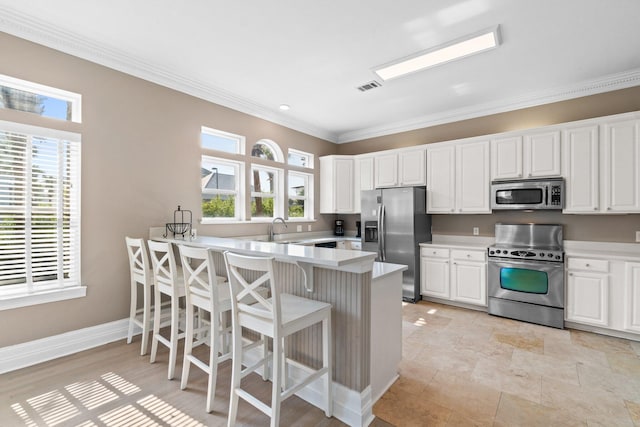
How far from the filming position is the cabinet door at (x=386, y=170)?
5.11m

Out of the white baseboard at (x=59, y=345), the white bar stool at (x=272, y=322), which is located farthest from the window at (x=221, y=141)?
the white bar stool at (x=272, y=322)

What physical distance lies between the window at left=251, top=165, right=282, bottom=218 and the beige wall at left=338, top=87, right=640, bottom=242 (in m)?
2.41

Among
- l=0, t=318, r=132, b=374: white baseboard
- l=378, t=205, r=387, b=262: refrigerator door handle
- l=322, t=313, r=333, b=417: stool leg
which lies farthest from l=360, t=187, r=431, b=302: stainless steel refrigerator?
l=0, t=318, r=132, b=374: white baseboard

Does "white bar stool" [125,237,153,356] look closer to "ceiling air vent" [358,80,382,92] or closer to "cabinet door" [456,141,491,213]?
"ceiling air vent" [358,80,382,92]

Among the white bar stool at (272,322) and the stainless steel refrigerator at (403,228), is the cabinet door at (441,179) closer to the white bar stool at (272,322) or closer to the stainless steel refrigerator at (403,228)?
the stainless steel refrigerator at (403,228)

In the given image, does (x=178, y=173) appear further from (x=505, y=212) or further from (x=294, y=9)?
(x=505, y=212)

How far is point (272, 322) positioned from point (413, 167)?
12.8 feet

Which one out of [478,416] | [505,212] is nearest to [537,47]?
[505,212]

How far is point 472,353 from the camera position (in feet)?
9.51

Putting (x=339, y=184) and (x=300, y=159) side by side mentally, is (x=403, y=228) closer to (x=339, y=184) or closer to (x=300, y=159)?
(x=339, y=184)

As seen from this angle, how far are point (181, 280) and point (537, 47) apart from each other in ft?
13.7

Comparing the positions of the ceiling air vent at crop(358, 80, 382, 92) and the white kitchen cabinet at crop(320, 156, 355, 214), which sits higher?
the ceiling air vent at crop(358, 80, 382, 92)

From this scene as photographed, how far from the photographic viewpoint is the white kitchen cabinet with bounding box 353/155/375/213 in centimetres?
541

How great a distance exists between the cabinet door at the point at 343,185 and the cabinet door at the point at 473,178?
6.41 ft
